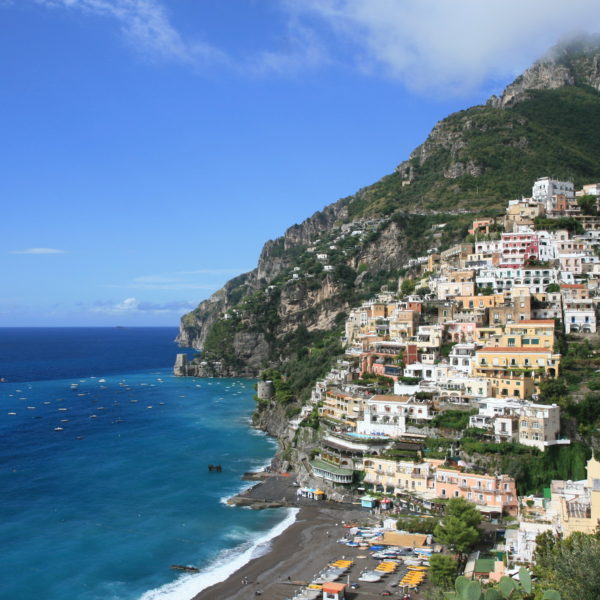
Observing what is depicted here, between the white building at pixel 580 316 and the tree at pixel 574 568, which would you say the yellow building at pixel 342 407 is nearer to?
the white building at pixel 580 316

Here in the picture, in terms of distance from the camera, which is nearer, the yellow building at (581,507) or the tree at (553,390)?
the yellow building at (581,507)

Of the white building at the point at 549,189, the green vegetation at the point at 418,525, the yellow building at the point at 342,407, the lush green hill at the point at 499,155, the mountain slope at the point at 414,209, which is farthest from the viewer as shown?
the mountain slope at the point at 414,209

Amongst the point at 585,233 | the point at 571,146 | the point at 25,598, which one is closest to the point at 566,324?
the point at 585,233

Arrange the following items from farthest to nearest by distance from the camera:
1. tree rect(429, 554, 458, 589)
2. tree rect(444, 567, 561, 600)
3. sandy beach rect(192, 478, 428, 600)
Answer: sandy beach rect(192, 478, 428, 600) → tree rect(429, 554, 458, 589) → tree rect(444, 567, 561, 600)

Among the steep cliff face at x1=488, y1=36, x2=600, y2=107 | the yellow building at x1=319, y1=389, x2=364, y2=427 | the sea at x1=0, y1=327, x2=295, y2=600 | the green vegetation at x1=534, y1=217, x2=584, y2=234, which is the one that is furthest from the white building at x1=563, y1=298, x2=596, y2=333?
the steep cliff face at x1=488, y1=36, x2=600, y2=107

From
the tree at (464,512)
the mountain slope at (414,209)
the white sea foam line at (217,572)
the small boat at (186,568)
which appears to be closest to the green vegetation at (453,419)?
the tree at (464,512)

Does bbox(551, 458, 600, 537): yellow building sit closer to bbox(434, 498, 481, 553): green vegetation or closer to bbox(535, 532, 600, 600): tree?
bbox(535, 532, 600, 600): tree
